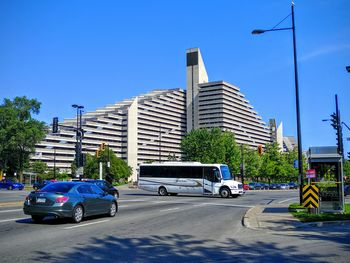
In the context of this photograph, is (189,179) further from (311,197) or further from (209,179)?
(311,197)

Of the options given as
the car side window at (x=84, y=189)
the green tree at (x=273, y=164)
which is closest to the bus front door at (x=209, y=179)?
the car side window at (x=84, y=189)

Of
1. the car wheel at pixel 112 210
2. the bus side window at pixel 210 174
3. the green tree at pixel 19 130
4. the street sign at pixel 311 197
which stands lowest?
the car wheel at pixel 112 210

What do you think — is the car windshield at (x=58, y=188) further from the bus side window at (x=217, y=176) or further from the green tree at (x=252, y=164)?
the green tree at (x=252, y=164)

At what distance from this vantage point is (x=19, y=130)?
86250 mm

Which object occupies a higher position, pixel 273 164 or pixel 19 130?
pixel 19 130

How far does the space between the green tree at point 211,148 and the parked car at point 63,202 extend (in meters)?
74.3

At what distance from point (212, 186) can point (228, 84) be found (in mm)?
166569

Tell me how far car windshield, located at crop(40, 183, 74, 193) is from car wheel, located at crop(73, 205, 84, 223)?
2.31 feet

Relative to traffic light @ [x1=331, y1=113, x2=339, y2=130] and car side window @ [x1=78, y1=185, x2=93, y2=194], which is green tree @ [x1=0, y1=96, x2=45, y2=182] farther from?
car side window @ [x1=78, y1=185, x2=93, y2=194]

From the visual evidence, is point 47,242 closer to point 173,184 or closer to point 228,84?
point 173,184

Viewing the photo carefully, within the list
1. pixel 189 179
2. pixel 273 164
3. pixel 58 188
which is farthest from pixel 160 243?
pixel 273 164

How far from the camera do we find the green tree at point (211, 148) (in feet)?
295

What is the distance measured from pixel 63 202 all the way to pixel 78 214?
906 mm

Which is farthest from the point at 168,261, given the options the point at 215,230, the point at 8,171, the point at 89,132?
the point at 89,132
